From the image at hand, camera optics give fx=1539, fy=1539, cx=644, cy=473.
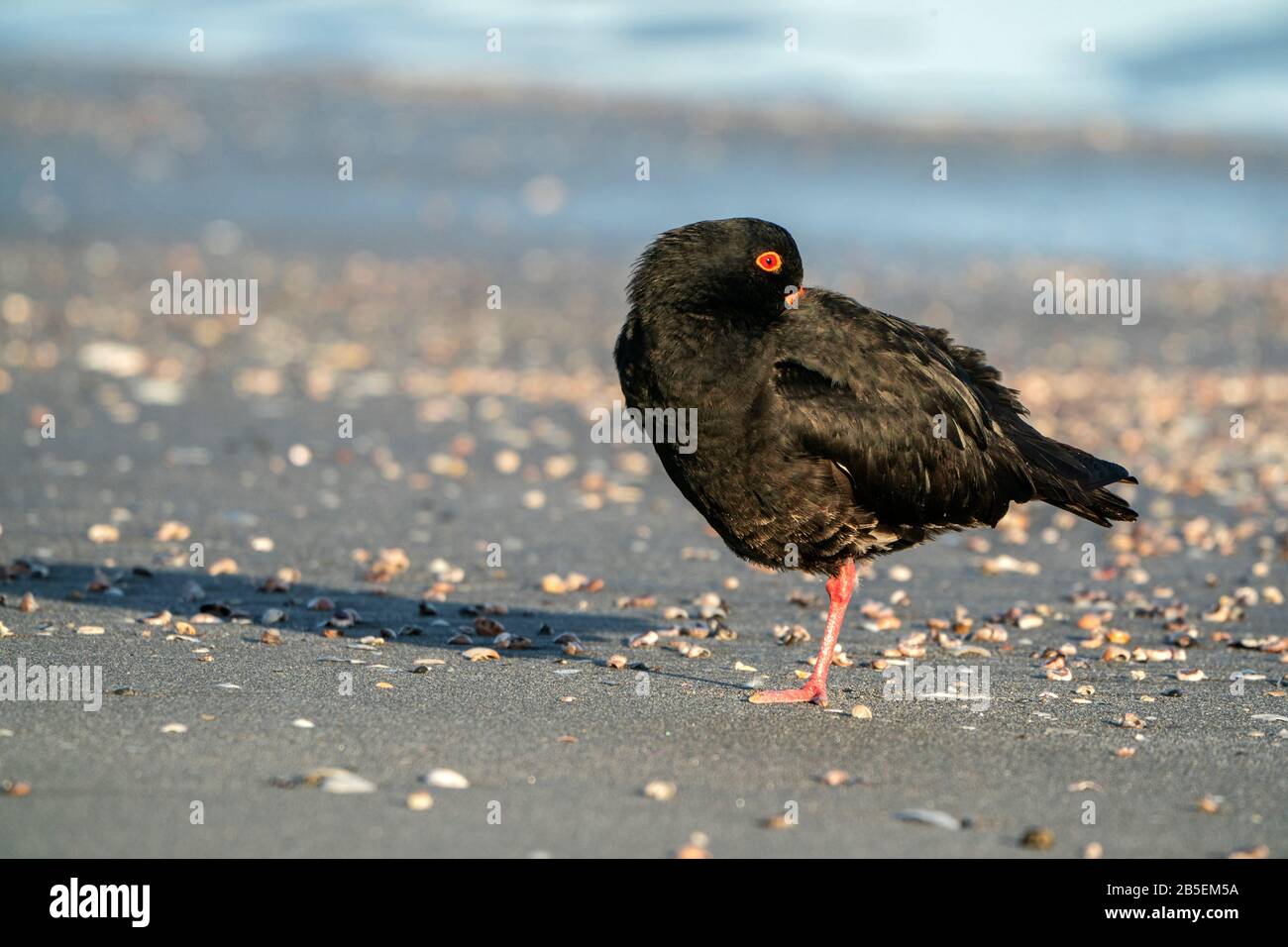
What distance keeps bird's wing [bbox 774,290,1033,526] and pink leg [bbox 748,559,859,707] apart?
1.34 ft

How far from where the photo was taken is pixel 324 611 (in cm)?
759

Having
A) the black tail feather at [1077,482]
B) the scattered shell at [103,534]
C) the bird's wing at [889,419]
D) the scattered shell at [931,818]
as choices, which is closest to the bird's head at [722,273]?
the bird's wing at [889,419]

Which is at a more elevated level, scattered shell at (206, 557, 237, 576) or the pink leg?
scattered shell at (206, 557, 237, 576)

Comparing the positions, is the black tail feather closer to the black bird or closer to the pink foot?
the black bird

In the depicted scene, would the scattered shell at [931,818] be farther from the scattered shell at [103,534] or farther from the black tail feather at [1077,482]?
the scattered shell at [103,534]

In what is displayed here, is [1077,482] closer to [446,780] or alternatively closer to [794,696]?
[794,696]

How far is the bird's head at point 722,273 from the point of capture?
639 centimetres

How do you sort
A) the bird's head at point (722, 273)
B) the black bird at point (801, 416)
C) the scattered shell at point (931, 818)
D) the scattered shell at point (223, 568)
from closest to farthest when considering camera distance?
1. the scattered shell at point (931, 818)
2. the black bird at point (801, 416)
3. the bird's head at point (722, 273)
4. the scattered shell at point (223, 568)

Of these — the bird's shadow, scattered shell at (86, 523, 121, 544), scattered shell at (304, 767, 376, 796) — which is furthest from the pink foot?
scattered shell at (86, 523, 121, 544)

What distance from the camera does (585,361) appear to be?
15.6 m

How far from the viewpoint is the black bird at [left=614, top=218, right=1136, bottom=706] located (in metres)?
6.22

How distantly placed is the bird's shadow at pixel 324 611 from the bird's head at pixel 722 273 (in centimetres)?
160

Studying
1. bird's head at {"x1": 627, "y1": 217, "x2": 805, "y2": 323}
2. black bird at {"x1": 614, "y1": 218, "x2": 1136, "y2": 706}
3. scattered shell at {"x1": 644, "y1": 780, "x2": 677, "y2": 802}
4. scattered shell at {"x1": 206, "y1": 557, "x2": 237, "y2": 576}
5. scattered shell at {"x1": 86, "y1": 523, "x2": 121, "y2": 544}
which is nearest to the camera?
scattered shell at {"x1": 644, "y1": 780, "x2": 677, "y2": 802}

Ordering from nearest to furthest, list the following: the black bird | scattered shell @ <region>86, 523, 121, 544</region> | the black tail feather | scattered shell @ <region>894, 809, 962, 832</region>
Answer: scattered shell @ <region>894, 809, 962, 832</region>
the black bird
the black tail feather
scattered shell @ <region>86, 523, 121, 544</region>
